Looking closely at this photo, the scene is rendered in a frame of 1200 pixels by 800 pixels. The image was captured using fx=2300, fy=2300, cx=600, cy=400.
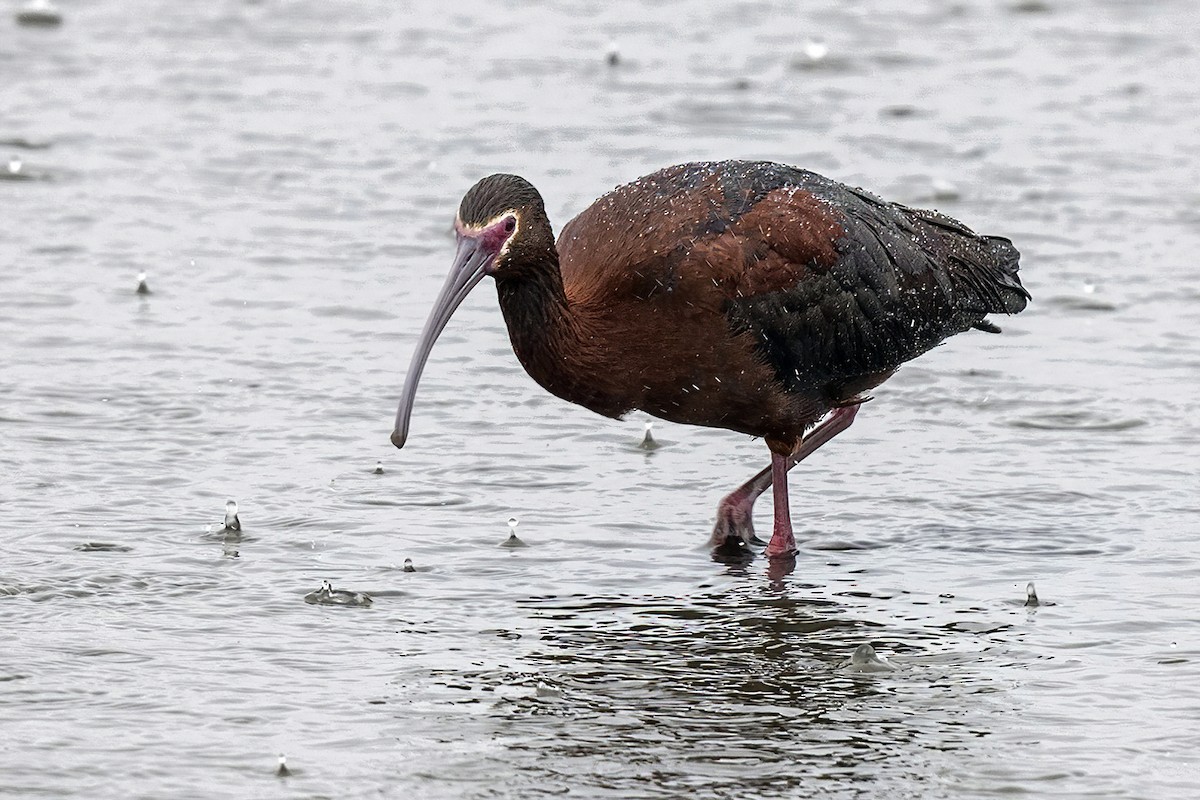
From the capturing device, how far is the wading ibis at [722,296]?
25.6 feet

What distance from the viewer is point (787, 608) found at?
26.2 feet

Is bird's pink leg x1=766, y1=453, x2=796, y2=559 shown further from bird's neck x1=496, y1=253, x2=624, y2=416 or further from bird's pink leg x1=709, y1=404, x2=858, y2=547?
bird's neck x1=496, y1=253, x2=624, y2=416

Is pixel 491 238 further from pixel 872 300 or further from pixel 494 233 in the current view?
pixel 872 300

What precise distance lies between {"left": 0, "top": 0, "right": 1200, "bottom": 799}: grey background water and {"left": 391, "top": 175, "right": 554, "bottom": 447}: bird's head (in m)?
1.03

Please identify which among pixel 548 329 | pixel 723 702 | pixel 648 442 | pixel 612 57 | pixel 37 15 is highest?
pixel 37 15

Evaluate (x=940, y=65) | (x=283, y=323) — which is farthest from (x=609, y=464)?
(x=940, y=65)

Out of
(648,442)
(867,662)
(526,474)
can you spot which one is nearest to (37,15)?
(648,442)

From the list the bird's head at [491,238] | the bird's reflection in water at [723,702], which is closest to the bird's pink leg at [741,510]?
the bird's reflection in water at [723,702]

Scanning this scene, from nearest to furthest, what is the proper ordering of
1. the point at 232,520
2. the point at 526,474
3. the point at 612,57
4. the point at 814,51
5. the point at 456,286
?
1. the point at 456,286
2. the point at 232,520
3. the point at 526,474
4. the point at 612,57
5. the point at 814,51

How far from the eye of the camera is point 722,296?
813cm

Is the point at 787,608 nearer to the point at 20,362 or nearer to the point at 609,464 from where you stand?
the point at 609,464

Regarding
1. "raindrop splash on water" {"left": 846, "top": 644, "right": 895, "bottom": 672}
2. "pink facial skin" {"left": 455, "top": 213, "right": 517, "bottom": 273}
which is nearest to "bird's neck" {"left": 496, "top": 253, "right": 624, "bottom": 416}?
"pink facial skin" {"left": 455, "top": 213, "right": 517, "bottom": 273}

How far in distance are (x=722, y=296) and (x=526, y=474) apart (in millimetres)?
1425

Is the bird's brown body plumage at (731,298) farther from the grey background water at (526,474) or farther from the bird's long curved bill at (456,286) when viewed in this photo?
the grey background water at (526,474)
